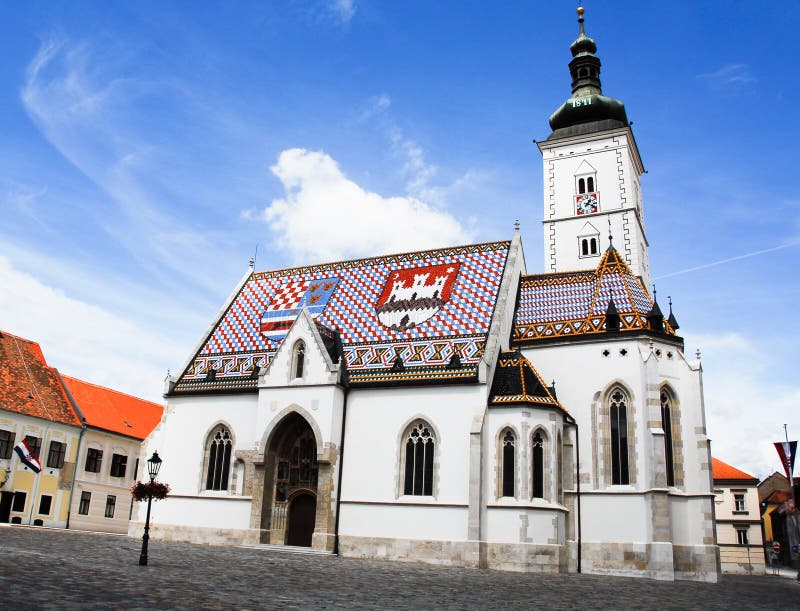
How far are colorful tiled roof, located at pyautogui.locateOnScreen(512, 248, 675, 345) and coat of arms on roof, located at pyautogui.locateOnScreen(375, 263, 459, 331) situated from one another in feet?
11.9

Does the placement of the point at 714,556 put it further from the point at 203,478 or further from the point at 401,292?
the point at 203,478

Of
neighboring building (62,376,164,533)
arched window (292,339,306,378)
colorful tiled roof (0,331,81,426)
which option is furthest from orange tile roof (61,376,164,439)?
arched window (292,339,306,378)

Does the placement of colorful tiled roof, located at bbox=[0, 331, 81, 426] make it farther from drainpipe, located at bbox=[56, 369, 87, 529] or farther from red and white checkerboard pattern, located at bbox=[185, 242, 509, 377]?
red and white checkerboard pattern, located at bbox=[185, 242, 509, 377]

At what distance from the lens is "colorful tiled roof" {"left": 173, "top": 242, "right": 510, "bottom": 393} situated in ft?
101

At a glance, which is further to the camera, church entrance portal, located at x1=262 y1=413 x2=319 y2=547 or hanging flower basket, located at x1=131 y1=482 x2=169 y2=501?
church entrance portal, located at x1=262 y1=413 x2=319 y2=547

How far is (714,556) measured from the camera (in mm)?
26391

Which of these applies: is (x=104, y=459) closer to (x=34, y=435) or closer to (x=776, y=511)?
(x=34, y=435)

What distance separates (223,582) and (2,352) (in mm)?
34433

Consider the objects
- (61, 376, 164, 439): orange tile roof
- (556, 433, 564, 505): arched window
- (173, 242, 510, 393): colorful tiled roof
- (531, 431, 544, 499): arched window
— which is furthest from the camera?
(61, 376, 164, 439): orange tile roof

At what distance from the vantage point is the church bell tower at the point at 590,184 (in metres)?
38.8

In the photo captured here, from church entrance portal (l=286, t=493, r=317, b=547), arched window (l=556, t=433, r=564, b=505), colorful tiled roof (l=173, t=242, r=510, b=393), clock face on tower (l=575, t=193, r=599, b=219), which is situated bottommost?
church entrance portal (l=286, t=493, r=317, b=547)

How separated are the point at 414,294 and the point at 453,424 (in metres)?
7.60

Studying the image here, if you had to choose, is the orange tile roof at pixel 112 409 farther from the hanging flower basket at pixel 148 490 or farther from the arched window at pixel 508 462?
the arched window at pixel 508 462

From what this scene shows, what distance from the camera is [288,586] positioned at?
576 inches
